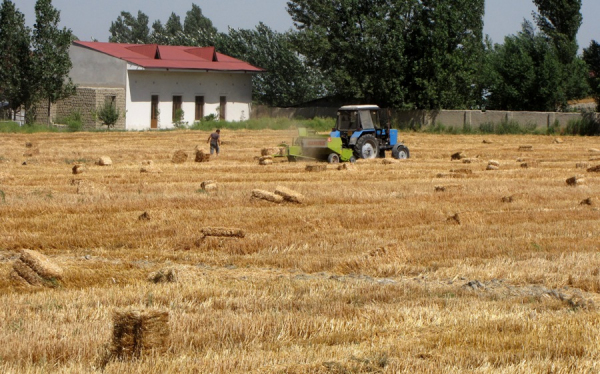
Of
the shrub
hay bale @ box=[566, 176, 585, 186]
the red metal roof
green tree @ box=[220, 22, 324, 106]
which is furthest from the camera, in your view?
green tree @ box=[220, 22, 324, 106]

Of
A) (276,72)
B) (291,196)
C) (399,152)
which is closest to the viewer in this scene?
(291,196)

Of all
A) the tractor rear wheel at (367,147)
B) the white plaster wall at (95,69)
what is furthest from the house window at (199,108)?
the tractor rear wheel at (367,147)

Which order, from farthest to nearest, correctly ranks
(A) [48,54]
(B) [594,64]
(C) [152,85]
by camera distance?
(B) [594,64]
(C) [152,85]
(A) [48,54]

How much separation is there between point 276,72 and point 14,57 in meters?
29.4

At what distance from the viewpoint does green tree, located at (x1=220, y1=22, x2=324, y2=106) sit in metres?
72.9

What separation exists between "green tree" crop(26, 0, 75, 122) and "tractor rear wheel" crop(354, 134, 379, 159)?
966 inches

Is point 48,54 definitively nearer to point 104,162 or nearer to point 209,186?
point 104,162

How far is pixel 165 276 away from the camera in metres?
9.86

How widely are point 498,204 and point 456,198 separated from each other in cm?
111

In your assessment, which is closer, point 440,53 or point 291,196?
point 291,196

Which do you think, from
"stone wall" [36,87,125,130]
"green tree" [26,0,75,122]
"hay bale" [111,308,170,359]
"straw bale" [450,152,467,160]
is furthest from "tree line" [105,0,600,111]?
"hay bale" [111,308,170,359]

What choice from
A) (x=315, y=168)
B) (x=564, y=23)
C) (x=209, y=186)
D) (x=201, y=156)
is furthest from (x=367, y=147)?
(x=564, y=23)

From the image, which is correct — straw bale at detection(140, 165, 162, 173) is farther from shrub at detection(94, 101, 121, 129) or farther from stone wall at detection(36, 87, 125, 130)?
stone wall at detection(36, 87, 125, 130)

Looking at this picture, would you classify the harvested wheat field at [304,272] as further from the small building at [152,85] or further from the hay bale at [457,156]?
the small building at [152,85]
